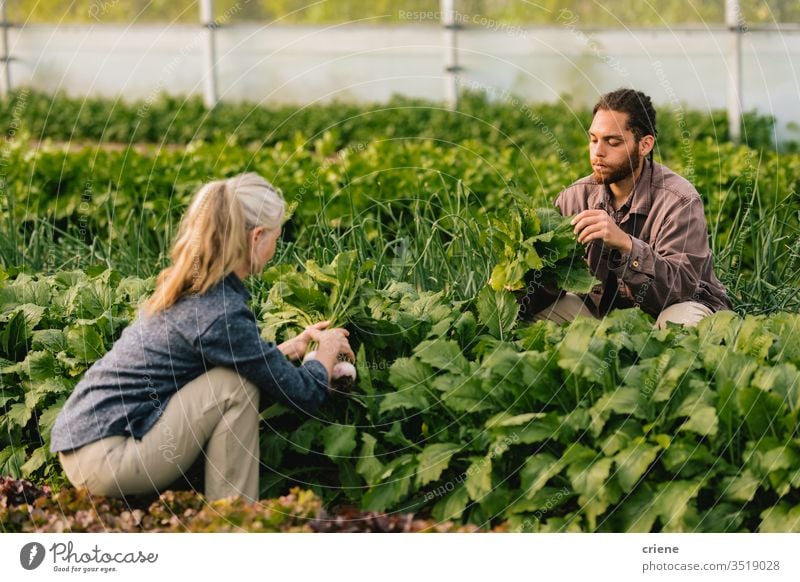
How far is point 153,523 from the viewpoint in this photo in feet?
11.5

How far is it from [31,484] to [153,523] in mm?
587

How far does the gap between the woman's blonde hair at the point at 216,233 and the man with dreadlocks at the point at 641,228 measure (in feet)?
4.51

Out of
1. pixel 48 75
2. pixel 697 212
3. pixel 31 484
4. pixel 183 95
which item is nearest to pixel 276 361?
pixel 31 484

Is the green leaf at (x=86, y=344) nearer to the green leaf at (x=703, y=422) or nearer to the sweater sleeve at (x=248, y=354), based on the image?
the sweater sleeve at (x=248, y=354)

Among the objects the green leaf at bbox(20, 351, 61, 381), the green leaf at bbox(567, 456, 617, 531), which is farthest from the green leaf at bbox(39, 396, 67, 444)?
the green leaf at bbox(567, 456, 617, 531)

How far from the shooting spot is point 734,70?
12.1 meters

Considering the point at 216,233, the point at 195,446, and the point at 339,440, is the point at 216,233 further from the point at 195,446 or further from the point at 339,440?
the point at 339,440

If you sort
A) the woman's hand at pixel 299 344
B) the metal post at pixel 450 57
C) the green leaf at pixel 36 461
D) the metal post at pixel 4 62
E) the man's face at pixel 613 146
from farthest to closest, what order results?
1. the metal post at pixel 4 62
2. the metal post at pixel 450 57
3. the man's face at pixel 613 146
4. the green leaf at pixel 36 461
5. the woman's hand at pixel 299 344

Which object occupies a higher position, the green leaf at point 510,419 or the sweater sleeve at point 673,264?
the sweater sleeve at point 673,264

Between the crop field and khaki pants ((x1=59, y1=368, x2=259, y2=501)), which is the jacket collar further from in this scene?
khaki pants ((x1=59, y1=368, x2=259, y2=501))

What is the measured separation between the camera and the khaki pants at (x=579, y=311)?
4383 mm

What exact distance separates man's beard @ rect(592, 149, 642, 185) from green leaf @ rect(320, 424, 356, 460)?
168 centimetres
